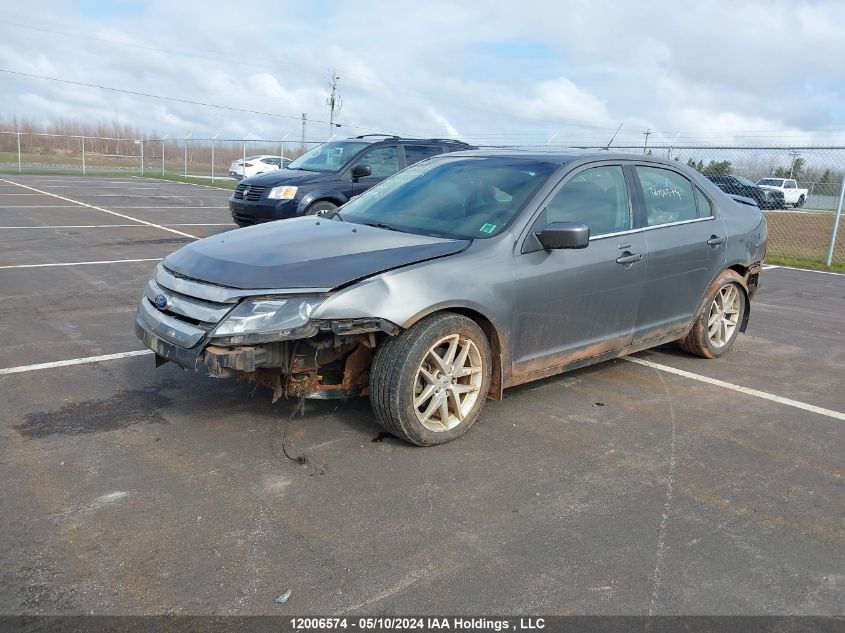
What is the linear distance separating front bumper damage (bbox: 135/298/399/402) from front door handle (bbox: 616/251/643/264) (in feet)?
6.17

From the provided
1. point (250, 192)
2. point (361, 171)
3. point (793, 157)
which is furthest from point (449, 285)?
point (793, 157)

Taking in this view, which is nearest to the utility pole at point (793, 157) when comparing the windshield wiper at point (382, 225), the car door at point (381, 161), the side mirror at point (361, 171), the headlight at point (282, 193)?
the car door at point (381, 161)

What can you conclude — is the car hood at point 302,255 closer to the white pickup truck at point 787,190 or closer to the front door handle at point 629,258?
the front door handle at point 629,258

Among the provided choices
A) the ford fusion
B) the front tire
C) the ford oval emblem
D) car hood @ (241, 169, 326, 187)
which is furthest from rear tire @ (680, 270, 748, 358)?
car hood @ (241, 169, 326, 187)

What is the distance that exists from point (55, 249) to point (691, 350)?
8848 mm

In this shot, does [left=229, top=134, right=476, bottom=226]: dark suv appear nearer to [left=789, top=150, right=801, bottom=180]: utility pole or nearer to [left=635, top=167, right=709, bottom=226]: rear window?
[left=635, top=167, right=709, bottom=226]: rear window

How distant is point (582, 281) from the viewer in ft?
15.4

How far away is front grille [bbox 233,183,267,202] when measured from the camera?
11.5m

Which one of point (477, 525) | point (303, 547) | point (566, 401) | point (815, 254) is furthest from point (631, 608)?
point (815, 254)

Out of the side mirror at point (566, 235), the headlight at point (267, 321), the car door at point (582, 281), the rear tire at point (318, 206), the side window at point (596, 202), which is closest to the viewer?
the headlight at point (267, 321)

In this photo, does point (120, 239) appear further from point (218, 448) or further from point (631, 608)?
point (631, 608)

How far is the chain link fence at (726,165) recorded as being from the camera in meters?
14.2

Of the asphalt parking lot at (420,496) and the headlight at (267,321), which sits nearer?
the asphalt parking lot at (420,496)

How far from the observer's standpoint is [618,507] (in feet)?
11.5
